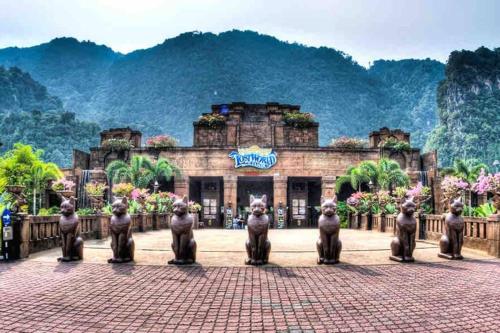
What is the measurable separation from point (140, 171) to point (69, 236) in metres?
18.1

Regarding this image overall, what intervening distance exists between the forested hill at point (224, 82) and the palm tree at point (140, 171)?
160 ft

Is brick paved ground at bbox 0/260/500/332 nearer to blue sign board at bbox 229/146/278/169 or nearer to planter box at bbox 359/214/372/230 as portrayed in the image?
planter box at bbox 359/214/372/230

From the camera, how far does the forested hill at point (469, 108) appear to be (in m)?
60.2

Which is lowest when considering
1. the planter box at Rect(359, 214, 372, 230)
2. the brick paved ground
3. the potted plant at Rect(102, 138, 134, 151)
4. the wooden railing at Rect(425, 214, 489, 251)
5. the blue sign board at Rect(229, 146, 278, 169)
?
the planter box at Rect(359, 214, 372, 230)

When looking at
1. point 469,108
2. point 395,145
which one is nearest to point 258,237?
point 395,145

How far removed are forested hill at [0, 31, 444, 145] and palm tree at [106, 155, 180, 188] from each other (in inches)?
1915

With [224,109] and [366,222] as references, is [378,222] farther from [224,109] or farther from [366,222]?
[224,109]

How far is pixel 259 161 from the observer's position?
29.8 metres

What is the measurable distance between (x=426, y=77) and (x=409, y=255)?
105252 millimetres

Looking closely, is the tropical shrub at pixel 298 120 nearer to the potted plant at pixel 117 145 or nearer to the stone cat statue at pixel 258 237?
the potted plant at pixel 117 145

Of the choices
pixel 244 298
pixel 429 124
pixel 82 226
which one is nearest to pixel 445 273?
pixel 244 298

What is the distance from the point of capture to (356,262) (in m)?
8.33

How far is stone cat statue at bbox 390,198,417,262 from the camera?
8.32 meters

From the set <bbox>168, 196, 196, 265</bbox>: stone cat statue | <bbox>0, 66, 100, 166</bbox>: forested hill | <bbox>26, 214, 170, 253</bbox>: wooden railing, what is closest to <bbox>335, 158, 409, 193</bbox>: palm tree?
<bbox>26, 214, 170, 253</bbox>: wooden railing
